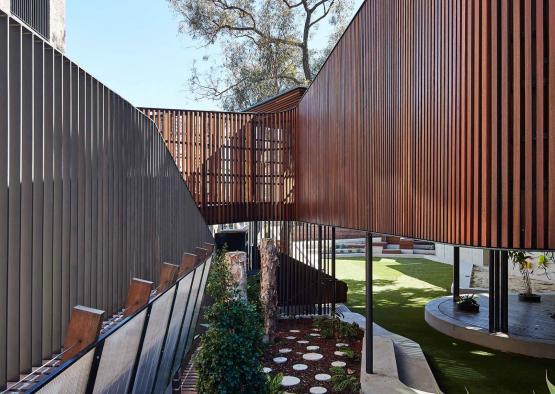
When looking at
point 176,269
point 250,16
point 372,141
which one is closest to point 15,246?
point 176,269

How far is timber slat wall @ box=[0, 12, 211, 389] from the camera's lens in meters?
1.72

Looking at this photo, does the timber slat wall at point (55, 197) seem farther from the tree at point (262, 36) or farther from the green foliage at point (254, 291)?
the tree at point (262, 36)

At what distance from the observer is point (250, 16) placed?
21.5 m

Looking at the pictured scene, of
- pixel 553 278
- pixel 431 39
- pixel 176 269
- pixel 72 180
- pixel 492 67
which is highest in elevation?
pixel 431 39

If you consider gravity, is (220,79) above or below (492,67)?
above

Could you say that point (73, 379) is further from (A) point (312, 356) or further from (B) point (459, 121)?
(A) point (312, 356)

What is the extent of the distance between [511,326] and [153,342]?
959 cm

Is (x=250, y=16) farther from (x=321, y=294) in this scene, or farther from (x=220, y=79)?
(x=321, y=294)

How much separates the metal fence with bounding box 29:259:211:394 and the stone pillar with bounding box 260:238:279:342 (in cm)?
556

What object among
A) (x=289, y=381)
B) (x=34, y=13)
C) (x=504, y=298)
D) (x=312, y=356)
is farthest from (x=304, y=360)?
(x=34, y=13)

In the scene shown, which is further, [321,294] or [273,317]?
[321,294]

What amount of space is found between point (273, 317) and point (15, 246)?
832cm

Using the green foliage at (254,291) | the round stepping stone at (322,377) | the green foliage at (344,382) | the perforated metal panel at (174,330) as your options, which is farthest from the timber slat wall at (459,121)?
the green foliage at (254,291)

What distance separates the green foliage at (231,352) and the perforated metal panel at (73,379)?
3.85 m
